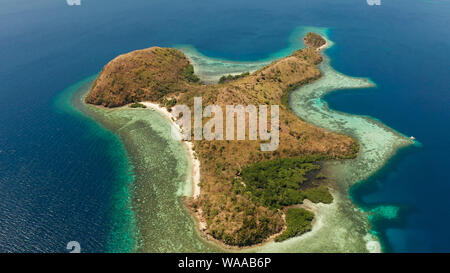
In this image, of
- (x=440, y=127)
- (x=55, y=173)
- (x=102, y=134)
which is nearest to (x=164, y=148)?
(x=102, y=134)

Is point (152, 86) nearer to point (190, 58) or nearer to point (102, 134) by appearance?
point (102, 134)

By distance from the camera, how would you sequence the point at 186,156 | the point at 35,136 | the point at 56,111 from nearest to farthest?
1. the point at 186,156
2. the point at 35,136
3. the point at 56,111

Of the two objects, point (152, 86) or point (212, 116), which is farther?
point (152, 86)

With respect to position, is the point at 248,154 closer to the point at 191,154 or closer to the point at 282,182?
the point at 282,182

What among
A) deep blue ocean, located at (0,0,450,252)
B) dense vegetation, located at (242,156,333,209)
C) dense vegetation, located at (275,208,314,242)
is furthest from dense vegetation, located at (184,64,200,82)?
dense vegetation, located at (275,208,314,242)

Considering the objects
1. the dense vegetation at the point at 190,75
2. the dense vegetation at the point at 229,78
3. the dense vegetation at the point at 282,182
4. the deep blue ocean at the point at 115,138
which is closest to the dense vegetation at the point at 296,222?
the dense vegetation at the point at 282,182

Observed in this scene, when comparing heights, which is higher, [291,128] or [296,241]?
[291,128]

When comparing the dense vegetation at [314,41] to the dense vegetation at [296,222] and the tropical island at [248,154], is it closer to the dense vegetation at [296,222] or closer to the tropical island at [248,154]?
the tropical island at [248,154]
